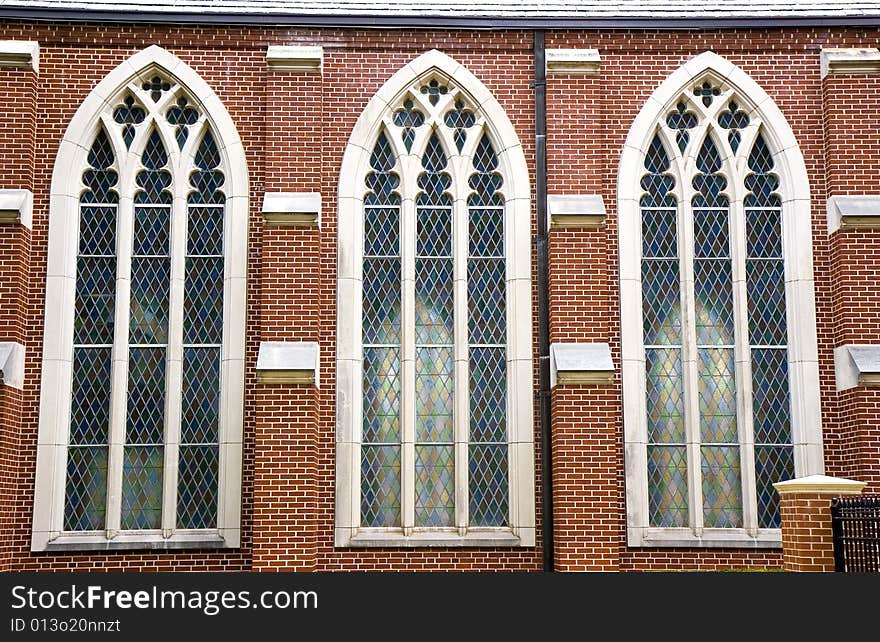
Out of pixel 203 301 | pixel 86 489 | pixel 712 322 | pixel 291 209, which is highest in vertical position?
pixel 291 209

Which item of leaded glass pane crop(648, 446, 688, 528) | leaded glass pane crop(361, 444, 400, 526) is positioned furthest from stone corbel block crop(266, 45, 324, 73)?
leaded glass pane crop(648, 446, 688, 528)

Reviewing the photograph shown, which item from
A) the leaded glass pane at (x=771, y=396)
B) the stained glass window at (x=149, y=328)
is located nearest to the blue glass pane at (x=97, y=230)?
the stained glass window at (x=149, y=328)

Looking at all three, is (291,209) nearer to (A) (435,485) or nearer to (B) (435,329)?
(B) (435,329)

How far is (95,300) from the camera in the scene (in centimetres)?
1324

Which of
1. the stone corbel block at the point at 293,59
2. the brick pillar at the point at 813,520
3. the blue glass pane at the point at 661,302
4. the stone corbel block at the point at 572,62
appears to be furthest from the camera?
the stone corbel block at the point at 572,62

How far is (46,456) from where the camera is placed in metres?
12.7

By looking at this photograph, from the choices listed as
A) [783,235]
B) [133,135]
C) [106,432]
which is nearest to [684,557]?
[783,235]

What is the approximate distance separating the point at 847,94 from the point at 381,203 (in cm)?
593

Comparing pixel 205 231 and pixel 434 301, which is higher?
pixel 205 231

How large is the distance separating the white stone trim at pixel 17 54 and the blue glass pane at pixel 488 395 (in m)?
6.39

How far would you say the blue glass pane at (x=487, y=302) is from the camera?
1341 centimetres

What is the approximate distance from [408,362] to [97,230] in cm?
412

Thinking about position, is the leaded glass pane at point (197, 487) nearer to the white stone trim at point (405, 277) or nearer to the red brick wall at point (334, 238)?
the red brick wall at point (334, 238)

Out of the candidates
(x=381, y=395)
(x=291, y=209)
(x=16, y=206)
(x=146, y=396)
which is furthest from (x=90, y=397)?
(x=381, y=395)
